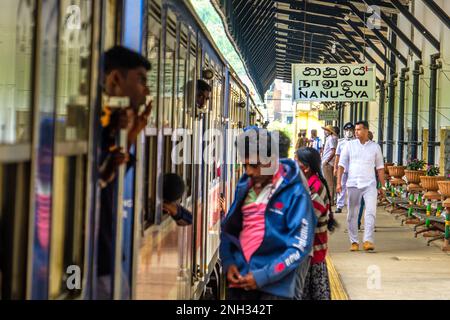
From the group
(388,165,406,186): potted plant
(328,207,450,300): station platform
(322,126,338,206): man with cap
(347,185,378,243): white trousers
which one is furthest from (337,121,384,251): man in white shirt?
(388,165,406,186): potted plant

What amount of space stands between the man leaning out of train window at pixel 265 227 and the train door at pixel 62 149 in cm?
135

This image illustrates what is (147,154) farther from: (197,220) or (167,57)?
(197,220)

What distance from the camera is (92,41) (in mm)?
2658

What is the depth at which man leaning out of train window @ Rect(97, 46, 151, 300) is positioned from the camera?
2748 mm

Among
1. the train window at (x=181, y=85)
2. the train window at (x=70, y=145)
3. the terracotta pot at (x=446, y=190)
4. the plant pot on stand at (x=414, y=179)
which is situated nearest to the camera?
the train window at (x=70, y=145)

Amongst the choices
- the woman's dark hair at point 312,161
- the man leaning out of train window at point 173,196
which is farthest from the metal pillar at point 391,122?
the man leaning out of train window at point 173,196

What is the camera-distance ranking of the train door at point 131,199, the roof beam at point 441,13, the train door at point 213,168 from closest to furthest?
the train door at point 131,199 < the train door at point 213,168 < the roof beam at point 441,13

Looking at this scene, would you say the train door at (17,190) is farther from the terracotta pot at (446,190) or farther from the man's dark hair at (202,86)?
the terracotta pot at (446,190)

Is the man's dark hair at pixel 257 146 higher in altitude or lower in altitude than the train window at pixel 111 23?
lower

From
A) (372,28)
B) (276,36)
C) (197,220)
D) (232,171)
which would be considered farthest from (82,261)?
(276,36)

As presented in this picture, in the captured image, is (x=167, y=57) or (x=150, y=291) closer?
(x=150, y=291)

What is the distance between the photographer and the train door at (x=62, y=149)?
2213mm
